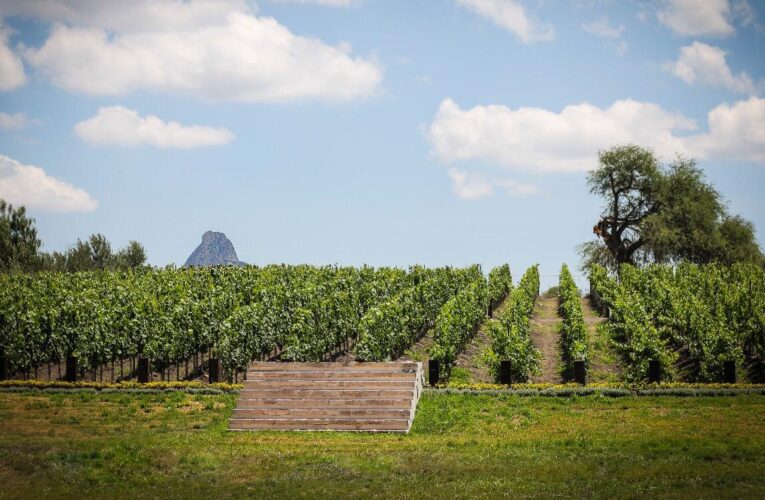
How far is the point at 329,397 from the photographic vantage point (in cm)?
2658

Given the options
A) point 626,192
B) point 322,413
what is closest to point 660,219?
point 626,192

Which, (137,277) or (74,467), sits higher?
(137,277)

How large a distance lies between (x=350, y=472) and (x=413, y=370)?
343 inches

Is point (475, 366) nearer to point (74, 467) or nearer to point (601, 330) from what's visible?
point (601, 330)

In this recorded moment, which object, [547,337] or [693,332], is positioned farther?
[547,337]

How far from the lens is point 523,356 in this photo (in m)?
32.4

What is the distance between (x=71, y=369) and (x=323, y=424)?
45.4ft

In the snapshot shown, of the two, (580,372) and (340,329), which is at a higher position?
(340,329)

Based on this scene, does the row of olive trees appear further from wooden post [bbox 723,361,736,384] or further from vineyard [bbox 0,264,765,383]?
wooden post [bbox 723,361,736,384]

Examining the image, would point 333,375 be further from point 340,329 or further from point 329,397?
point 340,329

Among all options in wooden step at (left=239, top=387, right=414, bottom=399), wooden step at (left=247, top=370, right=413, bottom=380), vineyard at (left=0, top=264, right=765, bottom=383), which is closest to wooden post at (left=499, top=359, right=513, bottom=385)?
vineyard at (left=0, top=264, right=765, bottom=383)

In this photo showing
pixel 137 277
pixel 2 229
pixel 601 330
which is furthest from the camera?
pixel 2 229

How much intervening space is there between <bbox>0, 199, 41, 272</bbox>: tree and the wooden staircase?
6334cm

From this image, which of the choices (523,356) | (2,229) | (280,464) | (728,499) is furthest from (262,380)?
(2,229)
